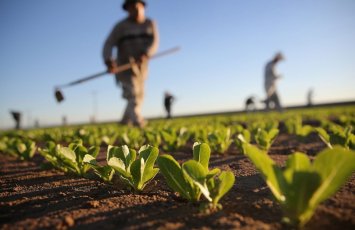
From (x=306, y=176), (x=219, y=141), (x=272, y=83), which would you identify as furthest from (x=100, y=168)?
(x=272, y=83)

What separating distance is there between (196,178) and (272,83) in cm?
1203

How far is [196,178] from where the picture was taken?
122 centimetres

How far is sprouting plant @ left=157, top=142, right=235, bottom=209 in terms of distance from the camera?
1214 millimetres

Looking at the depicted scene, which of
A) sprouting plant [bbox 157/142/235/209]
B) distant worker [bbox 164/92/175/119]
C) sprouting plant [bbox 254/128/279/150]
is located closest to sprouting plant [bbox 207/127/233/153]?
sprouting plant [bbox 254/128/279/150]

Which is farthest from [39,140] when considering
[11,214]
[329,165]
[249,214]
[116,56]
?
[329,165]

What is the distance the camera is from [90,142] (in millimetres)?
3783

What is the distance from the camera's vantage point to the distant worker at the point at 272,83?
40.6 feet

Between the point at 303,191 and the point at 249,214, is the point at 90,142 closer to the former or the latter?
the point at 249,214

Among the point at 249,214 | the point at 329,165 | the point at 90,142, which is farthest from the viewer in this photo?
the point at 90,142

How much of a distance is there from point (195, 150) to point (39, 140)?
5.02 metres

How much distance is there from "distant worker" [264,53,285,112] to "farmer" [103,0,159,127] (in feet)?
22.7

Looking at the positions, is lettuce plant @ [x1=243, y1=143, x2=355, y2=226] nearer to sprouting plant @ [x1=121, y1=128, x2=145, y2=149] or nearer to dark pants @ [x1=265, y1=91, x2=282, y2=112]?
sprouting plant @ [x1=121, y1=128, x2=145, y2=149]

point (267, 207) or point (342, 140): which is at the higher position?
point (342, 140)

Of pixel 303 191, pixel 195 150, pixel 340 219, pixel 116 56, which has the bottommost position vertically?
pixel 340 219
